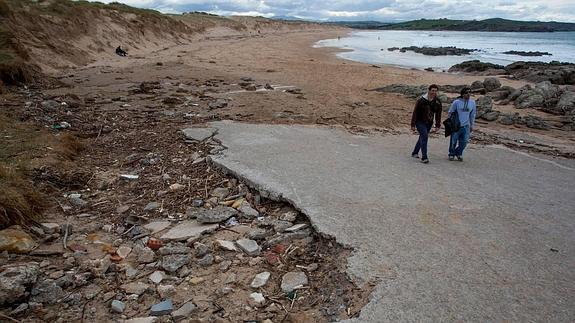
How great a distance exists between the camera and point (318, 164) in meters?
6.82

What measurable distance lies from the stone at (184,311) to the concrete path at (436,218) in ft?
4.54

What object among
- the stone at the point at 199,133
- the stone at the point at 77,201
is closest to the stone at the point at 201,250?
the stone at the point at 77,201

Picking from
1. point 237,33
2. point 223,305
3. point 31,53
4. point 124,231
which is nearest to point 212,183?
point 124,231

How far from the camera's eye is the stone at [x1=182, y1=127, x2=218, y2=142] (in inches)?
316

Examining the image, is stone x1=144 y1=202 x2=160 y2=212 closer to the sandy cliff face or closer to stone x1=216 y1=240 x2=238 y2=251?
stone x1=216 y1=240 x2=238 y2=251

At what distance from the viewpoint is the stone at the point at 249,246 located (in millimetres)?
4340

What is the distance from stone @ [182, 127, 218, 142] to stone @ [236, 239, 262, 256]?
3.84m

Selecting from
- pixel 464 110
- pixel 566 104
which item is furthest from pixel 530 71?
pixel 464 110

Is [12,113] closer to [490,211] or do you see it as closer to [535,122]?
[490,211]

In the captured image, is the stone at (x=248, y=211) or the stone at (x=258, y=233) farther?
the stone at (x=248, y=211)

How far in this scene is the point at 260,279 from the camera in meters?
3.88

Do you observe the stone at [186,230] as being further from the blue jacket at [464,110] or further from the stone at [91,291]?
the blue jacket at [464,110]

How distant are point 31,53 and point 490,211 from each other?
18.7 metres

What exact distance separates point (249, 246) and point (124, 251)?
1.33 m
